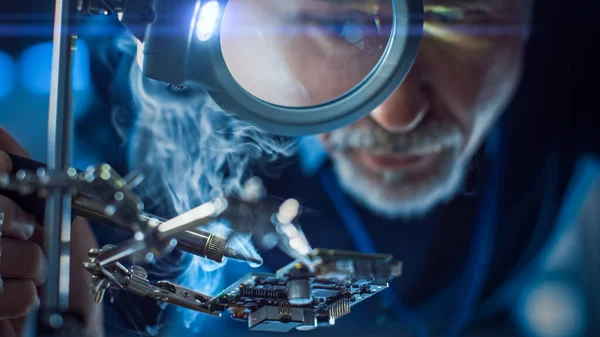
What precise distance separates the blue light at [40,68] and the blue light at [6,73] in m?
0.02

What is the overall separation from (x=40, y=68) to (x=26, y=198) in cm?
60

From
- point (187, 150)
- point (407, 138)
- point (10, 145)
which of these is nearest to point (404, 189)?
point (407, 138)

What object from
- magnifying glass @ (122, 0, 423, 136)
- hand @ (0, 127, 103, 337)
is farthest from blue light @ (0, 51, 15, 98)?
magnifying glass @ (122, 0, 423, 136)

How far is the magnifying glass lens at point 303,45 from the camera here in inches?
43.9

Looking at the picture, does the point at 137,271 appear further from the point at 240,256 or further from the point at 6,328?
the point at 6,328

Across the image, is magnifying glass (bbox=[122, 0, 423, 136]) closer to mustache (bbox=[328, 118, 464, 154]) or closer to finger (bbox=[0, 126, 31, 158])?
mustache (bbox=[328, 118, 464, 154])

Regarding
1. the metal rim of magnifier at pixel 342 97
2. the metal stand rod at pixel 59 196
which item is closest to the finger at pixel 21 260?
the metal stand rod at pixel 59 196

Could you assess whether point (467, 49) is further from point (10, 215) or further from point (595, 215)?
point (10, 215)

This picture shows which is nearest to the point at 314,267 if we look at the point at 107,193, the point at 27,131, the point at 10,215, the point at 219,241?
the point at 219,241

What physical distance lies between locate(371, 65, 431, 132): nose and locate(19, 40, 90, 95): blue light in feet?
2.54

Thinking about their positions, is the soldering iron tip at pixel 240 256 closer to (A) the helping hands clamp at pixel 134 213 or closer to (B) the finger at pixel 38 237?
(A) the helping hands clamp at pixel 134 213

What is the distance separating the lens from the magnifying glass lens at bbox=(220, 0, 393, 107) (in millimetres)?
1115

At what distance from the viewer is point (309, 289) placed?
0.89 meters

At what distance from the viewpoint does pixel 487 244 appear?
1551mm
